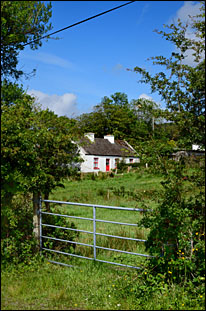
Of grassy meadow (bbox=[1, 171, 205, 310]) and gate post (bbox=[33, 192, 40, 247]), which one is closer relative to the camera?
grassy meadow (bbox=[1, 171, 205, 310])

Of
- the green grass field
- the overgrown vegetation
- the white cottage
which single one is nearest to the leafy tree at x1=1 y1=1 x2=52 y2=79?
the overgrown vegetation

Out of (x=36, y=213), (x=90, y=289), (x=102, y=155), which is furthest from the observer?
(x=102, y=155)

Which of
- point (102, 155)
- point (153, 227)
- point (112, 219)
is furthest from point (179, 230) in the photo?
point (102, 155)

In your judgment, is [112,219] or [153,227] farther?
[112,219]

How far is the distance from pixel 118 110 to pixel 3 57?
124 feet

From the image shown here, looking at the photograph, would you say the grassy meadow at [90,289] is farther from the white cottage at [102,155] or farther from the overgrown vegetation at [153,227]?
the white cottage at [102,155]

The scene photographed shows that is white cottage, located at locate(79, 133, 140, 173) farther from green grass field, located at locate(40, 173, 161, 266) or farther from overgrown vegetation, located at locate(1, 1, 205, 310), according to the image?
overgrown vegetation, located at locate(1, 1, 205, 310)

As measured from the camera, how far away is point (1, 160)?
5.17 m

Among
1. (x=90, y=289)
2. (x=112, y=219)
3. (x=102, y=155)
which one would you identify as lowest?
(x=112, y=219)

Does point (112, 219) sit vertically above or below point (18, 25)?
below

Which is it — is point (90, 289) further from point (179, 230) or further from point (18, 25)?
point (18, 25)

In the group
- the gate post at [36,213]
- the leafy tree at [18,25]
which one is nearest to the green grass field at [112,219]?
the gate post at [36,213]

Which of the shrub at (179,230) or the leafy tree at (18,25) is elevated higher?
the leafy tree at (18,25)

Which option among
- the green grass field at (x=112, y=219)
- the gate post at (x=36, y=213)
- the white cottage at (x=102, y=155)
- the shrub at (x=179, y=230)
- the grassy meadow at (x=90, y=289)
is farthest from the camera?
the white cottage at (x=102, y=155)
